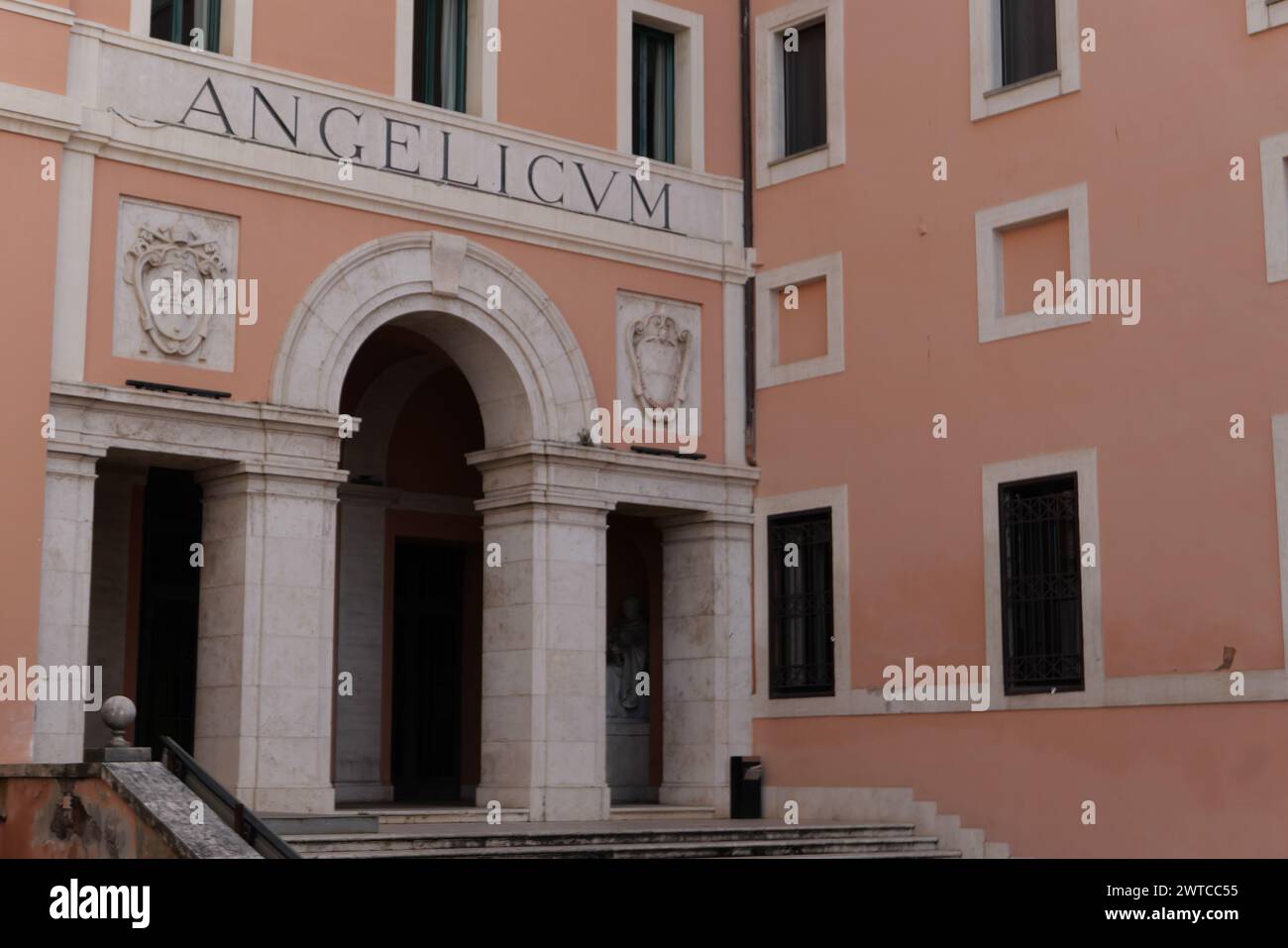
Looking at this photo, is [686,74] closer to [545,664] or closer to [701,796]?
[545,664]

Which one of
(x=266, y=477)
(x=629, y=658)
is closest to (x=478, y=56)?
(x=266, y=477)

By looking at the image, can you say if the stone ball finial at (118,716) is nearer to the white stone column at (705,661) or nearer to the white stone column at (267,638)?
the white stone column at (267,638)

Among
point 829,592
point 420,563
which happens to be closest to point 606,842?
point 829,592

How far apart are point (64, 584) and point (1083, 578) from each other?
8169 mm

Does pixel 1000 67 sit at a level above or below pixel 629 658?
above

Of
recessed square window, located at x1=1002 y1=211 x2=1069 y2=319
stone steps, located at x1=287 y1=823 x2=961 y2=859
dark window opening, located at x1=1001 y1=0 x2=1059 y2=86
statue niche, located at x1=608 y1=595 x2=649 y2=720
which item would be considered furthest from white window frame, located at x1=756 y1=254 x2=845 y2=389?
stone steps, located at x1=287 y1=823 x2=961 y2=859

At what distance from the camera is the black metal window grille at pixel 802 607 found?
18672mm

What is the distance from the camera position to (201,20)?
1652 centimetres

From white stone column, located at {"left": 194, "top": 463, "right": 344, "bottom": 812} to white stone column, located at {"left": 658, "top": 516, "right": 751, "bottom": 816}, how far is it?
4146mm

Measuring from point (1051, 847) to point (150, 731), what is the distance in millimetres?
8283

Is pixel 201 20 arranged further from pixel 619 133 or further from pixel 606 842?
pixel 606 842

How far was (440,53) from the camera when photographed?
18031mm

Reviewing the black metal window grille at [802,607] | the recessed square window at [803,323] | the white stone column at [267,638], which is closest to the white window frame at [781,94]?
the recessed square window at [803,323]
